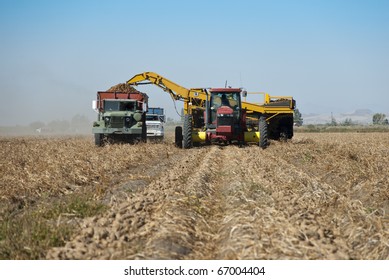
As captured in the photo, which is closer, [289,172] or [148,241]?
[148,241]

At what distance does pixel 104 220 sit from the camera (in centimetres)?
582

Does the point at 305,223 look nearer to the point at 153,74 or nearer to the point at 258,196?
the point at 258,196

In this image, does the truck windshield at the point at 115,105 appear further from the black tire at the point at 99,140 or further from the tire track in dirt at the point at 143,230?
the tire track in dirt at the point at 143,230

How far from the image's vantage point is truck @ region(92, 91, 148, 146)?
21391mm

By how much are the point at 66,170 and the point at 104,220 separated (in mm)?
5185

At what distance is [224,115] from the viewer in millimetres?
19781

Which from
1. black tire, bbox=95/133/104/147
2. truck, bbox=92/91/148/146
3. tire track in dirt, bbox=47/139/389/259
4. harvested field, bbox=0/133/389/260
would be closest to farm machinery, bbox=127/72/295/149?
truck, bbox=92/91/148/146

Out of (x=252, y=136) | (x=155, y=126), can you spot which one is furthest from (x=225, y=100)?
(x=155, y=126)

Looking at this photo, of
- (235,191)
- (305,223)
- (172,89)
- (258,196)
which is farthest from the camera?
(172,89)

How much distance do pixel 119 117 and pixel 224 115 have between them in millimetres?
5289

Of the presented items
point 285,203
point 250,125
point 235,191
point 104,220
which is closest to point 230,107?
point 250,125

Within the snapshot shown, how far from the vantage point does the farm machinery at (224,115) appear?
65.8 ft
